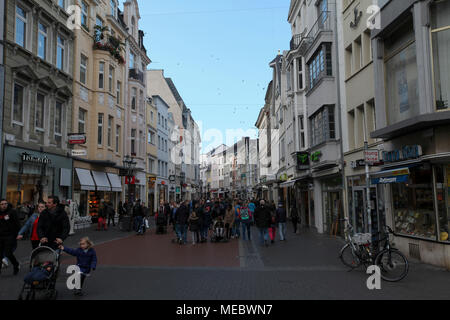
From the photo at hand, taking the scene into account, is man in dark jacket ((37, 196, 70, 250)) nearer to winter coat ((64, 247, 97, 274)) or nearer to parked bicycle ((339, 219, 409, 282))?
winter coat ((64, 247, 97, 274))

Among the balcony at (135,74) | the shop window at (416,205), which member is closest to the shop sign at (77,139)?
the balcony at (135,74)

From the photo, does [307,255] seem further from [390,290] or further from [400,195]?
[390,290]

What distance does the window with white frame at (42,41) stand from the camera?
2064 centimetres

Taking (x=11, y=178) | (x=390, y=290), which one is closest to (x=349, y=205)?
(x=390, y=290)

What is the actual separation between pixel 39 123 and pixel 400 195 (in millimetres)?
17526

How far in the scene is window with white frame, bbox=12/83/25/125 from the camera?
727 inches

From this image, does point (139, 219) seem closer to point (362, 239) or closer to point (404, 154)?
point (404, 154)

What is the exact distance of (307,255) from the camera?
42.8 feet

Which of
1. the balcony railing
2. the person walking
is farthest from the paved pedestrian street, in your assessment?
the balcony railing

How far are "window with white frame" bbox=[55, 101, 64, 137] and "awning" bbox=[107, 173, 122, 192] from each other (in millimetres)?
7806

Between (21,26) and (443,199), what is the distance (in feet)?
62.7

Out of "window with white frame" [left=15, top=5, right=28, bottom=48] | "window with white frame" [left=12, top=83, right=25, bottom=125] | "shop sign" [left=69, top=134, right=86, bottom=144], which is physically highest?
"window with white frame" [left=15, top=5, right=28, bottom=48]

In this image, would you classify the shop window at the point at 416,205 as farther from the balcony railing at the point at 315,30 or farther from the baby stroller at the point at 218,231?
the balcony railing at the point at 315,30

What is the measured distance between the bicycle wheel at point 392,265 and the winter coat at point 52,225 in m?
6.89
